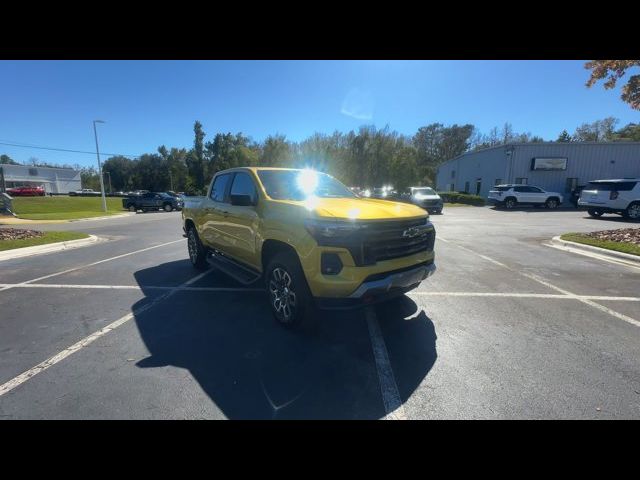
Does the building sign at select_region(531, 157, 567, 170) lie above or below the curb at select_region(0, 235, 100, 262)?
above

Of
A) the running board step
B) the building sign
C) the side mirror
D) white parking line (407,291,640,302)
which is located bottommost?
white parking line (407,291,640,302)

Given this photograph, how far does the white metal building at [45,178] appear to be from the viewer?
230 feet

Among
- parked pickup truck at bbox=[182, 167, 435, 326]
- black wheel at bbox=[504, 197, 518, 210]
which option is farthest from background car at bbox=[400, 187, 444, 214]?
parked pickup truck at bbox=[182, 167, 435, 326]

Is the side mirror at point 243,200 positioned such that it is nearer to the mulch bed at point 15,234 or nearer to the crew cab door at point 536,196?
the mulch bed at point 15,234

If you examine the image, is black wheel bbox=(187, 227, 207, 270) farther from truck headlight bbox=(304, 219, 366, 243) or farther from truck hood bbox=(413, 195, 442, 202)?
truck hood bbox=(413, 195, 442, 202)

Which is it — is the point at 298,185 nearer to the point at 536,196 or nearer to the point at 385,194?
the point at 385,194

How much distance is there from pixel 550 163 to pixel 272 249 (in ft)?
109

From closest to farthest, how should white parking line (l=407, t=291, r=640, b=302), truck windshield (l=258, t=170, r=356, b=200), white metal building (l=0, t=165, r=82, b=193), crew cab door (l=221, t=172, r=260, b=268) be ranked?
crew cab door (l=221, t=172, r=260, b=268), truck windshield (l=258, t=170, r=356, b=200), white parking line (l=407, t=291, r=640, b=302), white metal building (l=0, t=165, r=82, b=193)

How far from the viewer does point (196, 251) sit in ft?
21.9

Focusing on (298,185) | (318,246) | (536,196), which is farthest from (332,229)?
(536,196)

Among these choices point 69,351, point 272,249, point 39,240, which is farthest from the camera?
point 39,240

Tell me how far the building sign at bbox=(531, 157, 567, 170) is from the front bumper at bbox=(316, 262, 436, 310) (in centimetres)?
3204

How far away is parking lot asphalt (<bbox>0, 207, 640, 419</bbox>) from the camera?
247 cm

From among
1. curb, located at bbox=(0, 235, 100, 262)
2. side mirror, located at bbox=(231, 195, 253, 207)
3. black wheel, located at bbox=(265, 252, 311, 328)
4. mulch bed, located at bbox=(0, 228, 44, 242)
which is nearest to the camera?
black wheel, located at bbox=(265, 252, 311, 328)
